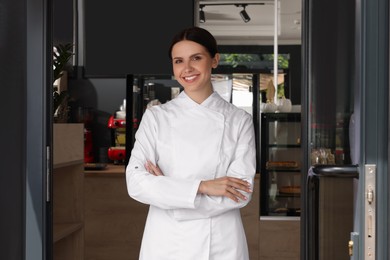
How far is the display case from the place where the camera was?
5789 millimetres

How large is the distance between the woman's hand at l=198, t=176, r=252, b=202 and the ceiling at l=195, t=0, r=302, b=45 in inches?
331

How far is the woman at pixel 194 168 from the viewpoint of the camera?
2229mm

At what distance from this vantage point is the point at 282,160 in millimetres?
5875

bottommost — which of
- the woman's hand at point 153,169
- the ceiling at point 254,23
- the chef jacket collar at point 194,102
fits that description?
the woman's hand at point 153,169

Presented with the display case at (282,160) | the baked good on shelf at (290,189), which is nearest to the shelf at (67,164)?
the display case at (282,160)

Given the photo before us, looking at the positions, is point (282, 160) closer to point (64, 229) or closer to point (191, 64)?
point (64, 229)

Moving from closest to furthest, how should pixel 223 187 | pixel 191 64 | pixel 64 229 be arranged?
pixel 223 187 < pixel 191 64 < pixel 64 229

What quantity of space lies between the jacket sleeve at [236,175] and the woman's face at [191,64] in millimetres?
231

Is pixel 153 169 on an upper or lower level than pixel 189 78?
lower

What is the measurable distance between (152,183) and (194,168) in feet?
0.55

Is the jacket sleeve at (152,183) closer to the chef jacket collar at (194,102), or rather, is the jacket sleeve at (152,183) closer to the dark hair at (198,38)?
the chef jacket collar at (194,102)

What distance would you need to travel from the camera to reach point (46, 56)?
2.69 meters

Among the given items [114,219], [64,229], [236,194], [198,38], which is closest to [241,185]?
[236,194]

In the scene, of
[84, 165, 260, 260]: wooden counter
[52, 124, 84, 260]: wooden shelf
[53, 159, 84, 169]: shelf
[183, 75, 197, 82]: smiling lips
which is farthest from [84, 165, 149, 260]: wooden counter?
[183, 75, 197, 82]: smiling lips
